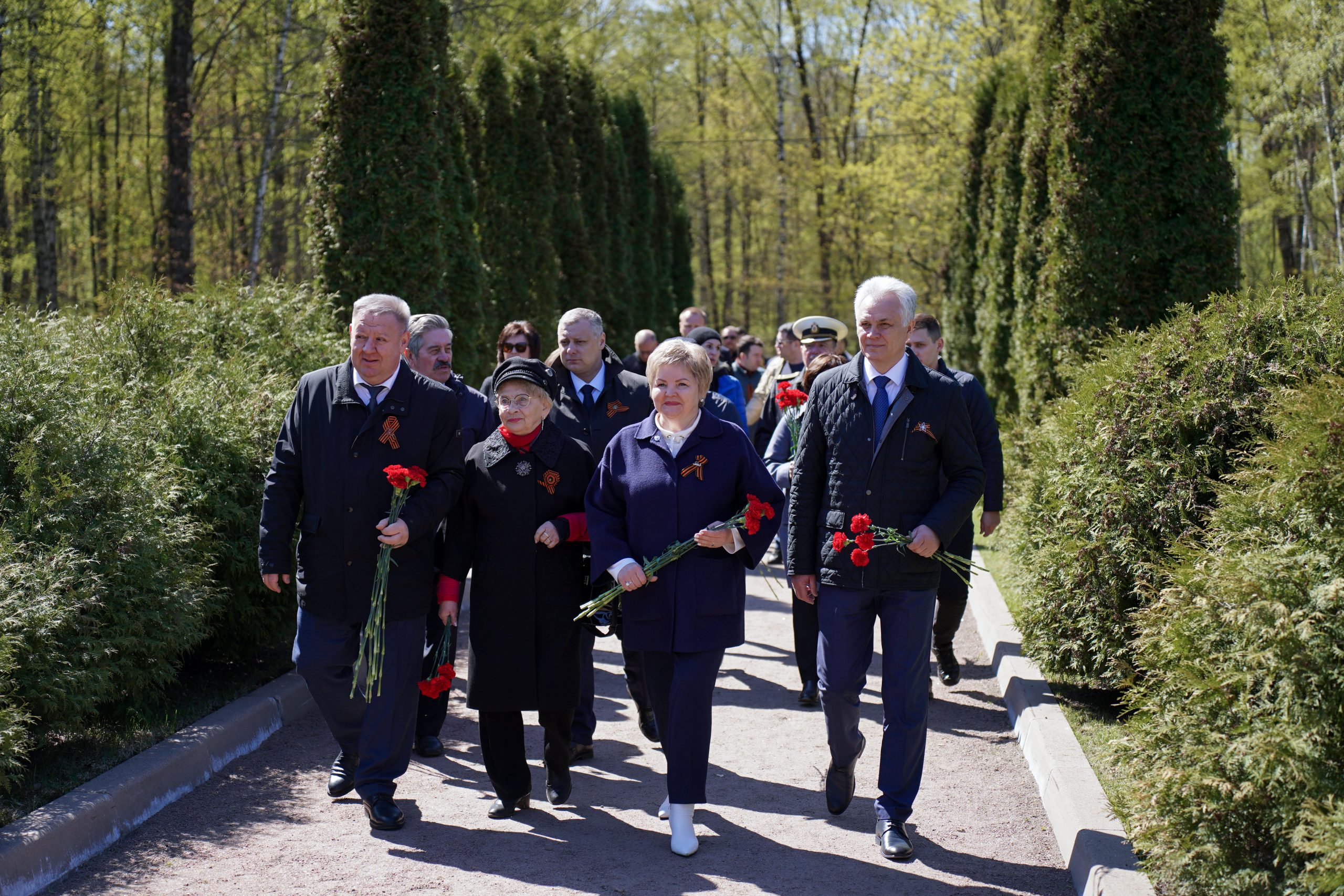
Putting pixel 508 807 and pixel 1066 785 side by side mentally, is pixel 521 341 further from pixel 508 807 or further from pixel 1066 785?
pixel 1066 785

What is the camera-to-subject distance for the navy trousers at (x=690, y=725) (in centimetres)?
477

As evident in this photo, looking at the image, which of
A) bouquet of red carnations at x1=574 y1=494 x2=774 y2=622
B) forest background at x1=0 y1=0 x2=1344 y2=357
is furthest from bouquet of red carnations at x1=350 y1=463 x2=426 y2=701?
forest background at x1=0 y1=0 x2=1344 y2=357

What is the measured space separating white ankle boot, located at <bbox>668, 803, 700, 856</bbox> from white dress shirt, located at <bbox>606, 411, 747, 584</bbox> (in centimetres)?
95

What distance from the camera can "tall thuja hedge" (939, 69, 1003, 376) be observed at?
23203 millimetres

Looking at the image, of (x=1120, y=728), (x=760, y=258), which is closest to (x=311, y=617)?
(x=1120, y=728)

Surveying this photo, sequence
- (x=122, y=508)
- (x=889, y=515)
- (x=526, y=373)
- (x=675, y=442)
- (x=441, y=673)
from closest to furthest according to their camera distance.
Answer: (x=889, y=515)
(x=675, y=442)
(x=526, y=373)
(x=441, y=673)
(x=122, y=508)

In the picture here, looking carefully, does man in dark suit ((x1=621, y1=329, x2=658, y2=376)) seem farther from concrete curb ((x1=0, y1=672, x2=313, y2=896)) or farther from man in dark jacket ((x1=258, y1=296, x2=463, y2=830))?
man in dark jacket ((x1=258, y1=296, x2=463, y2=830))

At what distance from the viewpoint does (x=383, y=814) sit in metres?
5.02

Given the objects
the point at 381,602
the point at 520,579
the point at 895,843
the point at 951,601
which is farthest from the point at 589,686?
the point at 951,601

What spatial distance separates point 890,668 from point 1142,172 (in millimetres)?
6169

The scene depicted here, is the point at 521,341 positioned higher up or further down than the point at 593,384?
higher up

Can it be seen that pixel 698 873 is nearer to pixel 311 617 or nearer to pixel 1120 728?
pixel 311 617

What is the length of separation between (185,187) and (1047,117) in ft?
43.3

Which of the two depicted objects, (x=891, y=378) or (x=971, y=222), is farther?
(x=971, y=222)
